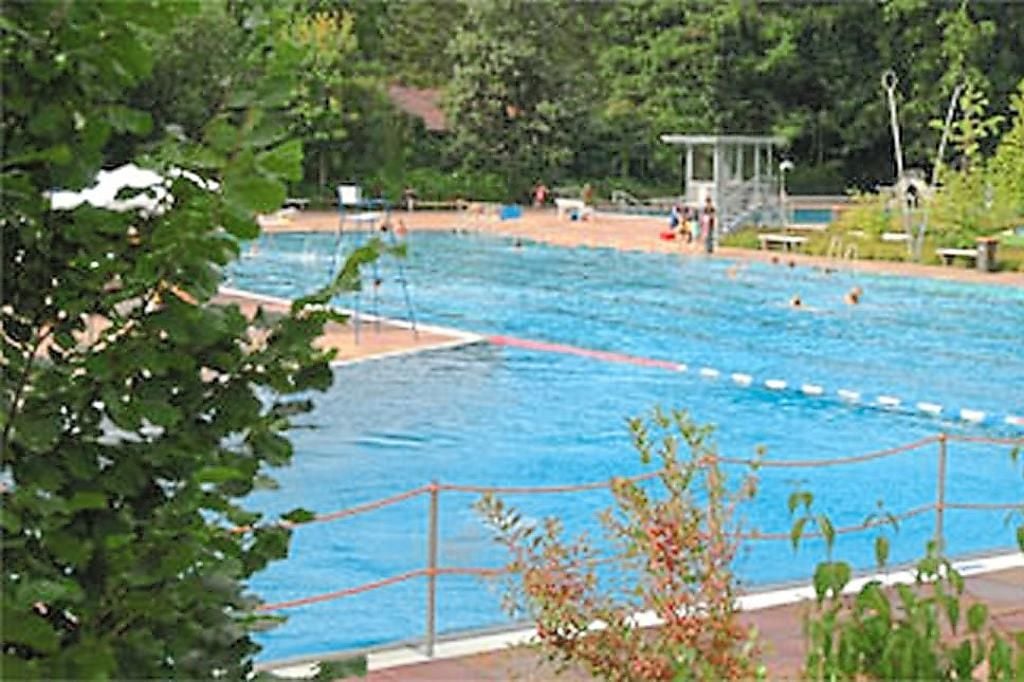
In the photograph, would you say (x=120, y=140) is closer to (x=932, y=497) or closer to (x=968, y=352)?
(x=932, y=497)

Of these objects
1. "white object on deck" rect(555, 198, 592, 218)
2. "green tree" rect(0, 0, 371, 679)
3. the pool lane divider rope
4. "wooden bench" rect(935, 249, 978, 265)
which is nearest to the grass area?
"wooden bench" rect(935, 249, 978, 265)

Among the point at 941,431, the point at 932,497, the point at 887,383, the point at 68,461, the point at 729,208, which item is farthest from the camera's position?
the point at 729,208

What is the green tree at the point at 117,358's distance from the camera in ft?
7.07

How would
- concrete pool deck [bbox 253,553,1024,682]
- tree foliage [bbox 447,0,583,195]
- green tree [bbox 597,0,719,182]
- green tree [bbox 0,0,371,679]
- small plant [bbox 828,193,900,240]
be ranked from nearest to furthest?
1. green tree [bbox 0,0,371,679]
2. concrete pool deck [bbox 253,553,1024,682]
3. small plant [bbox 828,193,900,240]
4. tree foliage [bbox 447,0,583,195]
5. green tree [bbox 597,0,719,182]

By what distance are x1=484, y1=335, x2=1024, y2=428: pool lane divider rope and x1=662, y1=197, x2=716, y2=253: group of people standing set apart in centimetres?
1498

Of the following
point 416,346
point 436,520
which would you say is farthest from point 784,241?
point 436,520

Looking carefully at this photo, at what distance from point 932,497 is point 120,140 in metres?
12.8

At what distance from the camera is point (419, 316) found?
85.5 ft

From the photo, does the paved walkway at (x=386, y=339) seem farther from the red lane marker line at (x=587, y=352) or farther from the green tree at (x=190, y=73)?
the green tree at (x=190, y=73)

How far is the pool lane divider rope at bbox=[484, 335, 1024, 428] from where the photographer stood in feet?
59.3

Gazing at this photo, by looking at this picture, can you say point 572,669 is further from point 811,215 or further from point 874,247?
point 811,215

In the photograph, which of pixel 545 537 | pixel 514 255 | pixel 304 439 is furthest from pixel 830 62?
pixel 545 537

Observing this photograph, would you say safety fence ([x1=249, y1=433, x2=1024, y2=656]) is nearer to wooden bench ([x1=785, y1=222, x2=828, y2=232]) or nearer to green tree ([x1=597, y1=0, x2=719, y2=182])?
wooden bench ([x1=785, y1=222, x2=828, y2=232])

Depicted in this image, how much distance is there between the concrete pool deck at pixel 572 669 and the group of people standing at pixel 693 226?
1121 inches
